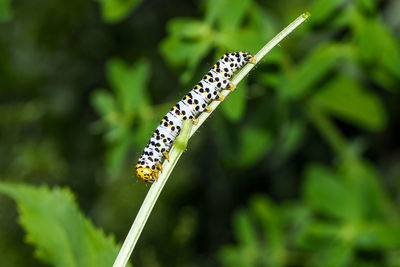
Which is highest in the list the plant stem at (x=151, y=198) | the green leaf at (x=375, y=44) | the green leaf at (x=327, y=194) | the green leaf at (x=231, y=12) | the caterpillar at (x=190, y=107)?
the green leaf at (x=375, y=44)

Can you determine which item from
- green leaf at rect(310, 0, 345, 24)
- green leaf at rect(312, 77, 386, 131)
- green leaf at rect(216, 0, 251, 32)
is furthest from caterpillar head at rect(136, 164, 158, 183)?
green leaf at rect(312, 77, 386, 131)

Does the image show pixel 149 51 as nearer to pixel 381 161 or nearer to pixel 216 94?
pixel 381 161

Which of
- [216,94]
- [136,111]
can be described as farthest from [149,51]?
[216,94]

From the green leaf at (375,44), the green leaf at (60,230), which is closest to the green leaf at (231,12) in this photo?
the green leaf at (375,44)

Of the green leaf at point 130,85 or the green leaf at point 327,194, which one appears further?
the green leaf at point 327,194

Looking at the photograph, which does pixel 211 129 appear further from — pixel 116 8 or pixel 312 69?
pixel 116 8

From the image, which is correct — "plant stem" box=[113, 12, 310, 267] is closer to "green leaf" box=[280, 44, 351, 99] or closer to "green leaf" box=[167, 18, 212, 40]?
"green leaf" box=[167, 18, 212, 40]

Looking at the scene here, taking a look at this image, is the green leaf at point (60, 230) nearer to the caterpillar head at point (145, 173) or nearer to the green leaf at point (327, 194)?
the caterpillar head at point (145, 173)

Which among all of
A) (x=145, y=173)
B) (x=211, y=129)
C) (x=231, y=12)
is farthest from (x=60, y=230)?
(x=211, y=129)

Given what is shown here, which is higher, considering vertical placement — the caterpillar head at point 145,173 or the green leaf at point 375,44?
the green leaf at point 375,44
